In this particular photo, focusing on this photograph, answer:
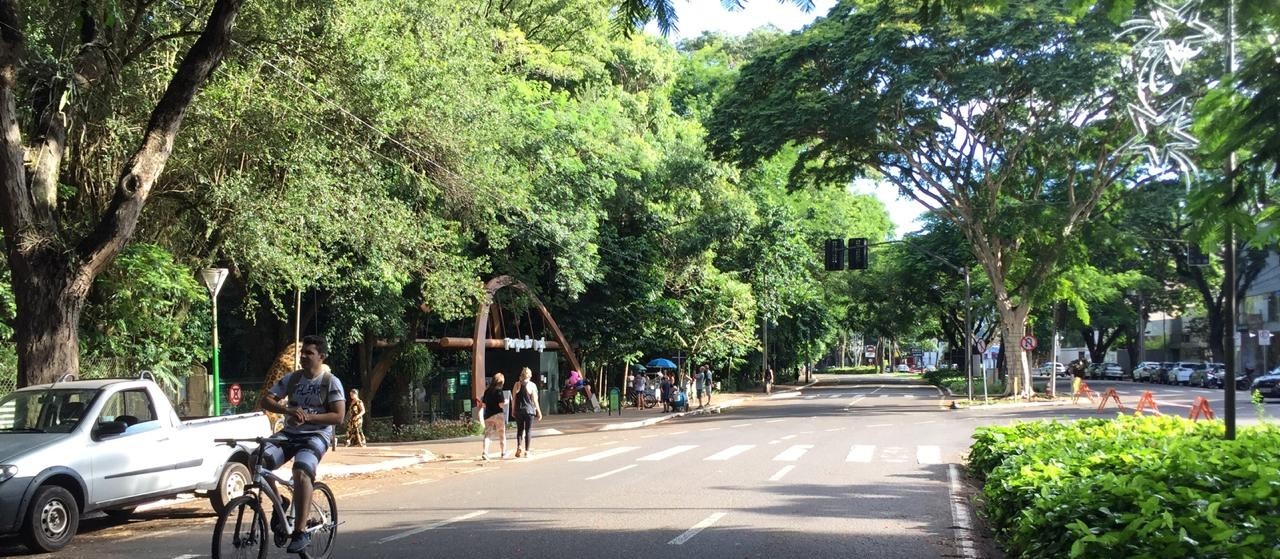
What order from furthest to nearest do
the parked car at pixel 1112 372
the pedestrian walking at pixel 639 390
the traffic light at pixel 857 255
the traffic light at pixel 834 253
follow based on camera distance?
the parked car at pixel 1112 372, the pedestrian walking at pixel 639 390, the traffic light at pixel 857 255, the traffic light at pixel 834 253

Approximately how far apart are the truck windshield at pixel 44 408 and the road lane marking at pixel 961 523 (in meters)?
8.24

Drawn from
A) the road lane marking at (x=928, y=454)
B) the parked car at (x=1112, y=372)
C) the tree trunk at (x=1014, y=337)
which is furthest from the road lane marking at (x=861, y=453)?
the parked car at (x=1112, y=372)


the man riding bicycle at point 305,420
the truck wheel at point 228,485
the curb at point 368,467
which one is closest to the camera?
the man riding bicycle at point 305,420

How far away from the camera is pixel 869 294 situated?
218 ft

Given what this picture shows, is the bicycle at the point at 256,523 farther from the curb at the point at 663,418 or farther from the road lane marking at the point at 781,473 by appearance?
the curb at the point at 663,418

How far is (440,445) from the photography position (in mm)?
24641

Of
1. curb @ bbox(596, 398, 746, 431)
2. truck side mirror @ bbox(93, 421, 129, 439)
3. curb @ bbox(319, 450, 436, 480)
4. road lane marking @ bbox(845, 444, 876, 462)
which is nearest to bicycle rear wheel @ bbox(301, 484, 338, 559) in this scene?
truck side mirror @ bbox(93, 421, 129, 439)

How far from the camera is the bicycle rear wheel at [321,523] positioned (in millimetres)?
8211

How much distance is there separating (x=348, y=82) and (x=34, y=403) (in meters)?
8.02

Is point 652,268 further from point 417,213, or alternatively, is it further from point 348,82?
point 348,82

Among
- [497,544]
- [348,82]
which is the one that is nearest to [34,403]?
[497,544]

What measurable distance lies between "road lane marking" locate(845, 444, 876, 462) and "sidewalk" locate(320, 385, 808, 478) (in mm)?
7515

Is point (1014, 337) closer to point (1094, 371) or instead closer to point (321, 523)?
point (321, 523)

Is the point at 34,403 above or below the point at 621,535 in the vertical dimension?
above
